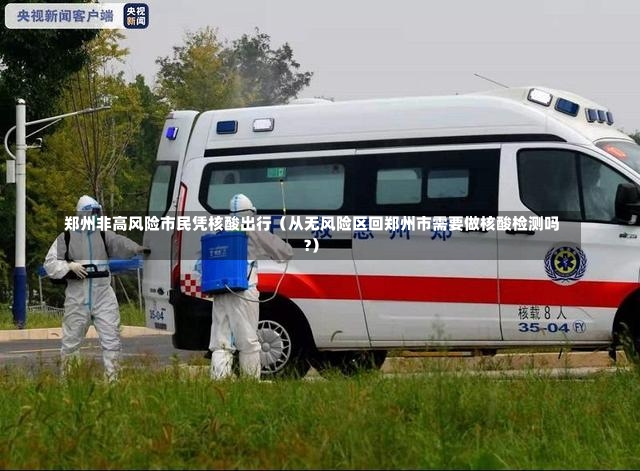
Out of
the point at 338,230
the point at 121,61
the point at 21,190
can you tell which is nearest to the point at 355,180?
the point at 338,230

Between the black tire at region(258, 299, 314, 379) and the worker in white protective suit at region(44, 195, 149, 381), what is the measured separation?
1.30m

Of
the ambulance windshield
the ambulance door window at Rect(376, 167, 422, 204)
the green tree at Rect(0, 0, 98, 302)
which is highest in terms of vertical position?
the green tree at Rect(0, 0, 98, 302)

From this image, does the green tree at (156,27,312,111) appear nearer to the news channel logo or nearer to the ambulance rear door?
the news channel logo

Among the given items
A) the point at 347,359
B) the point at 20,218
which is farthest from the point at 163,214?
the point at 20,218

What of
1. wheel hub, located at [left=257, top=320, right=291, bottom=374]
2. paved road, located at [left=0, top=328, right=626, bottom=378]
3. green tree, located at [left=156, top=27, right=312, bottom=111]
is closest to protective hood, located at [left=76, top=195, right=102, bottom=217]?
paved road, located at [left=0, top=328, right=626, bottom=378]

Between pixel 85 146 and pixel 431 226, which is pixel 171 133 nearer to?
pixel 431 226

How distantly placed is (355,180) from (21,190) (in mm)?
14911

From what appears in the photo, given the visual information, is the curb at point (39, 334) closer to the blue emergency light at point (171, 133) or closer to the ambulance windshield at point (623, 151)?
the blue emergency light at point (171, 133)

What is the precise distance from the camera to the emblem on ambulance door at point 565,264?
1048cm

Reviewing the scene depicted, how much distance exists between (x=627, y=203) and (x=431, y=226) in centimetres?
167

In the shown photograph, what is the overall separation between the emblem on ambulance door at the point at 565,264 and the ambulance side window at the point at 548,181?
30 cm

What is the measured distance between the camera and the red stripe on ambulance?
411 inches

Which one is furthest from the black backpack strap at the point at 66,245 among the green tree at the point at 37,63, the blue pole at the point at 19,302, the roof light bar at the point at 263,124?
the green tree at the point at 37,63

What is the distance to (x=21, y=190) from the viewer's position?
2473 cm
